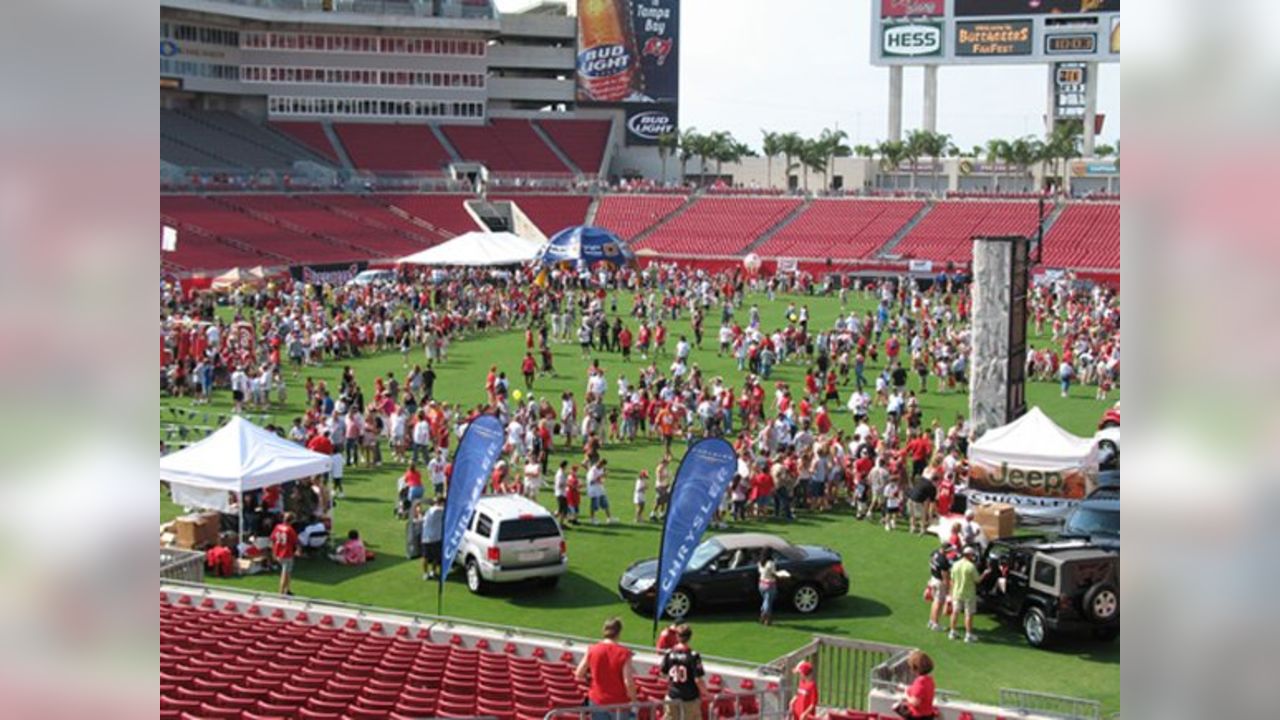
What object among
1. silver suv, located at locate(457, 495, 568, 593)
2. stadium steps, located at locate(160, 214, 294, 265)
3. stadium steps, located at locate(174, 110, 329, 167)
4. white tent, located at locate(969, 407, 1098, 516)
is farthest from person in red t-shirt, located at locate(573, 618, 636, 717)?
stadium steps, located at locate(174, 110, 329, 167)

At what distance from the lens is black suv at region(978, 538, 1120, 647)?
16047mm

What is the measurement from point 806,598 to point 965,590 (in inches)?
83.8

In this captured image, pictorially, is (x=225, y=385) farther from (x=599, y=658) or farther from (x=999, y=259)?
(x=599, y=658)

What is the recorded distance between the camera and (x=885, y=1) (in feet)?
268

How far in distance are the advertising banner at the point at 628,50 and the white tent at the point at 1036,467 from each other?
75.7 m

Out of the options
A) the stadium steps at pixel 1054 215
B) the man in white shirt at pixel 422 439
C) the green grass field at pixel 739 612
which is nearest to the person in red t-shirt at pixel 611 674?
the green grass field at pixel 739 612

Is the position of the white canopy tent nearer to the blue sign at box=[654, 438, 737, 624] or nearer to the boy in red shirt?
the blue sign at box=[654, 438, 737, 624]

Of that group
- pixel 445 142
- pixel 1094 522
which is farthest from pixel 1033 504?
pixel 445 142

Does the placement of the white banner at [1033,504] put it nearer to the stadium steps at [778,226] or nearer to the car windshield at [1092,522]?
the car windshield at [1092,522]

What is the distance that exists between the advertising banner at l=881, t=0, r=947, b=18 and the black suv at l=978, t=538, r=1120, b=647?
6707cm

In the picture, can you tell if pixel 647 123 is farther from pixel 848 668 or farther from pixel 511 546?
pixel 848 668

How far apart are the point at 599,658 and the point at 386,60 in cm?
8083

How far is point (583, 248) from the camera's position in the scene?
55031mm
